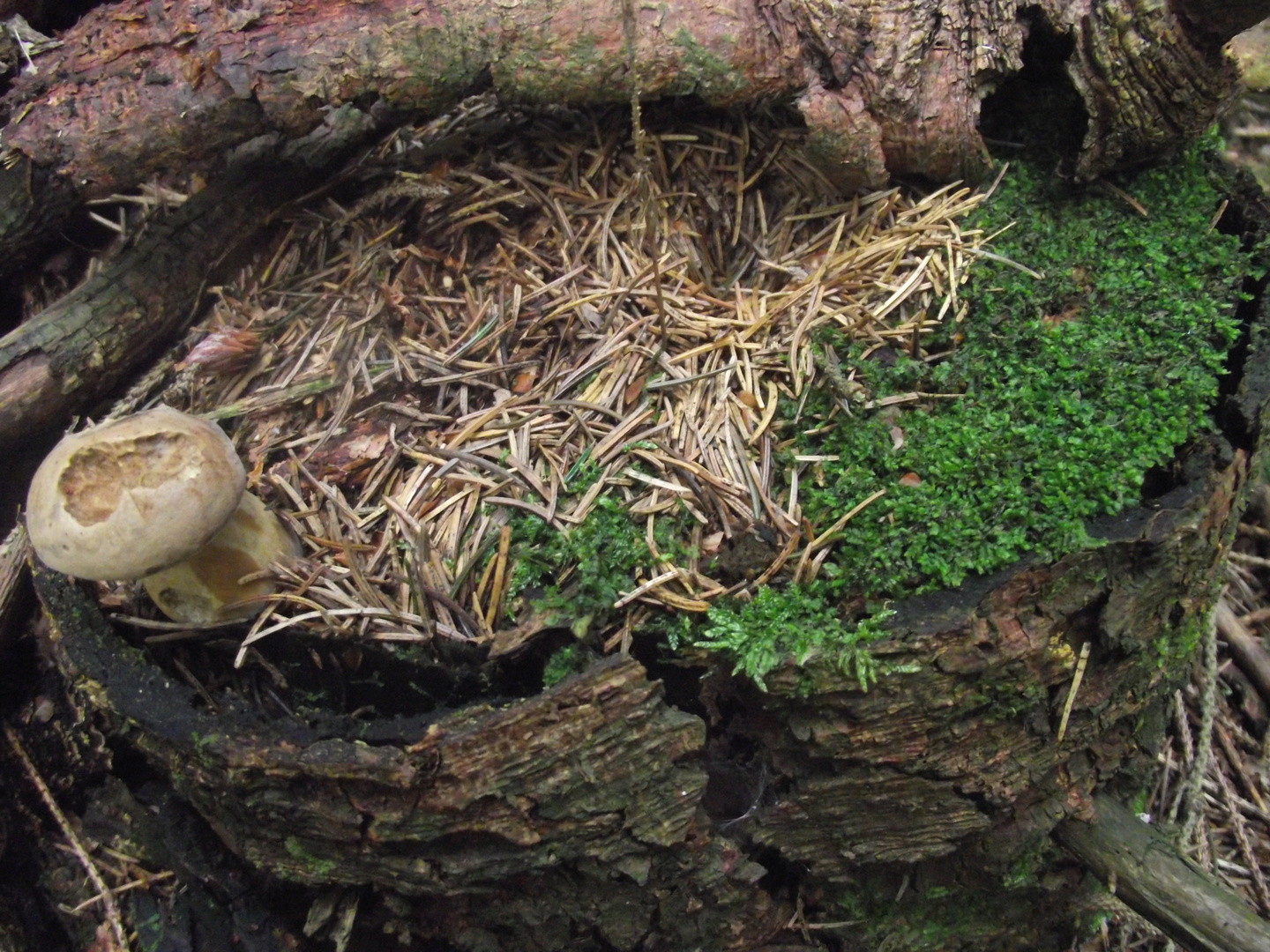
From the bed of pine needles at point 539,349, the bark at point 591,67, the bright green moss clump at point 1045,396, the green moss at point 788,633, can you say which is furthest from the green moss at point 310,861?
the bark at point 591,67

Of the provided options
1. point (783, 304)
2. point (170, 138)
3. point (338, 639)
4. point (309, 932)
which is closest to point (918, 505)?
point (783, 304)

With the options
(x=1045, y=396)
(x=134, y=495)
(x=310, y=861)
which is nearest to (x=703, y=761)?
(x=310, y=861)

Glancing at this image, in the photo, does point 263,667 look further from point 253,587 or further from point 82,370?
point 82,370

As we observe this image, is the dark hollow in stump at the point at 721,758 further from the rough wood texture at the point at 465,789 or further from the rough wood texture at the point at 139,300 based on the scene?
the rough wood texture at the point at 139,300

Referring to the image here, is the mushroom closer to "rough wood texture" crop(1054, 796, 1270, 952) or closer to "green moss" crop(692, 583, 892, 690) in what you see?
"green moss" crop(692, 583, 892, 690)

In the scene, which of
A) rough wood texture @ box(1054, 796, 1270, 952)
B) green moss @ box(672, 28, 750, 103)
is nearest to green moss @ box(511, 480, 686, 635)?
green moss @ box(672, 28, 750, 103)

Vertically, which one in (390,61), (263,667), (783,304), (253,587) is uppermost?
(390,61)
